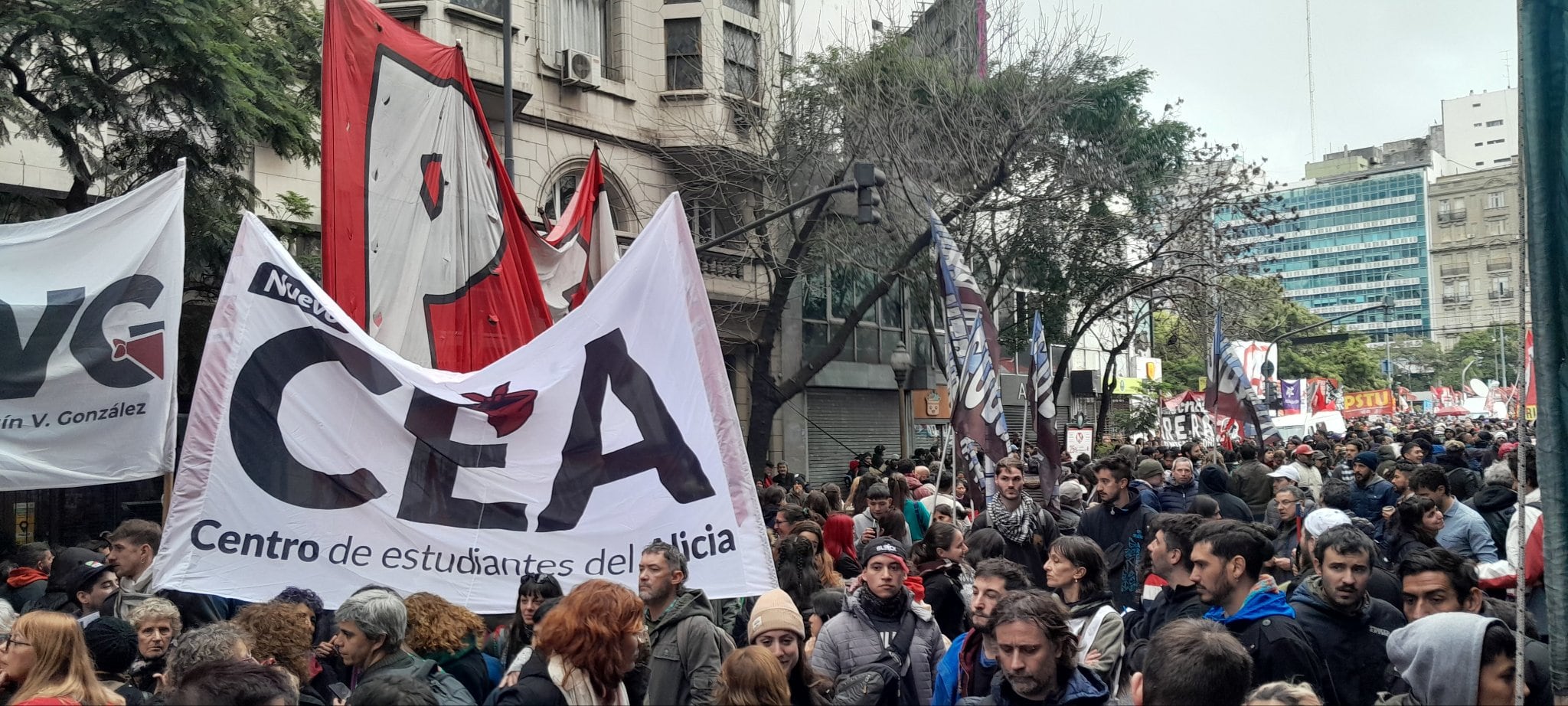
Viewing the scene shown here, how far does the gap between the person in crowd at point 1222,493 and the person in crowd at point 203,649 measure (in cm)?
739

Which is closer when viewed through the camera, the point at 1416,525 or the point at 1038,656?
the point at 1038,656

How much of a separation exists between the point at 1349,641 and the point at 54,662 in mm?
4638

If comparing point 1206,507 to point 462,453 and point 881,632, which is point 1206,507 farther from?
point 462,453

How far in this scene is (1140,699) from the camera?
365cm

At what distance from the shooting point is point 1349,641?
16.4 ft

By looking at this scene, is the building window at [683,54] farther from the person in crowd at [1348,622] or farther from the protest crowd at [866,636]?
the person in crowd at [1348,622]

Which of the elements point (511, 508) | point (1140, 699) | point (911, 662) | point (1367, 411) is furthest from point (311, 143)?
point (1367, 411)

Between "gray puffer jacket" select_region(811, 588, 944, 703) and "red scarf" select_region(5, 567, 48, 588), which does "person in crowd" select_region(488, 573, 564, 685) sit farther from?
"red scarf" select_region(5, 567, 48, 588)

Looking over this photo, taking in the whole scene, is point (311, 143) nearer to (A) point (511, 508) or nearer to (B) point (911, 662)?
(A) point (511, 508)

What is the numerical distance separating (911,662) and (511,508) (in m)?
1.82

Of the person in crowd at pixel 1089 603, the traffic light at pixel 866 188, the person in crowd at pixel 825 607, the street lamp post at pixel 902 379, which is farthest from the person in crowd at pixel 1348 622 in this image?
the street lamp post at pixel 902 379

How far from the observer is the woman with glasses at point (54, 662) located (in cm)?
429

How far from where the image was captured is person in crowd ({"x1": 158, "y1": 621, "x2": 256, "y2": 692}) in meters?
4.39

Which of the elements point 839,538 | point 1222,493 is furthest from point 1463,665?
point 1222,493
